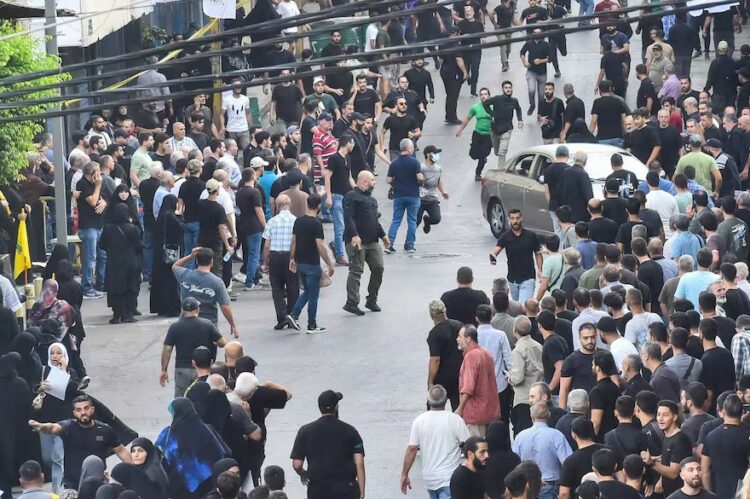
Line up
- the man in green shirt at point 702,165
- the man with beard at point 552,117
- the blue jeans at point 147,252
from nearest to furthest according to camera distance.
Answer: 1. the blue jeans at point 147,252
2. the man in green shirt at point 702,165
3. the man with beard at point 552,117

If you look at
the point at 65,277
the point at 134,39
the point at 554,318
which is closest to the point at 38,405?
the point at 65,277

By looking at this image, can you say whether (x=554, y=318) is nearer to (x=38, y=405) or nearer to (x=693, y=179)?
(x=38, y=405)

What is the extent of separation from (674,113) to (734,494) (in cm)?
1540

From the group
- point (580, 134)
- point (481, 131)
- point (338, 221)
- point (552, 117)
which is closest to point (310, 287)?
point (338, 221)

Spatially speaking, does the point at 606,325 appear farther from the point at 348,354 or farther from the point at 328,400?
the point at 348,354

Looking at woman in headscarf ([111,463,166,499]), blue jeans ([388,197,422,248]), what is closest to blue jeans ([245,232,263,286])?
blue jeans ([388,197,422,248])

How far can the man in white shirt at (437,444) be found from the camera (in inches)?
506

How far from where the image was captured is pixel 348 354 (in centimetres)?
1875

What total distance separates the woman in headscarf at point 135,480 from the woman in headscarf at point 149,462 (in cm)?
3

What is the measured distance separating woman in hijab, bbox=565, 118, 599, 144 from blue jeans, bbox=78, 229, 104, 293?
8197 millimetres

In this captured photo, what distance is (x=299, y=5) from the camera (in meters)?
39.4

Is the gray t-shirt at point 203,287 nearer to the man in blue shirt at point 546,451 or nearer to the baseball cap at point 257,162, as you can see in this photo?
the man in blue shirt at point 546,451

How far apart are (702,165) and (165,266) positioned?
7.10 metres

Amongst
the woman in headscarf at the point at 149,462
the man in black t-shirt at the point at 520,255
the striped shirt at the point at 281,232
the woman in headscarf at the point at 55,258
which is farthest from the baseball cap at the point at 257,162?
the woman in headscarf at the point at 149,462
